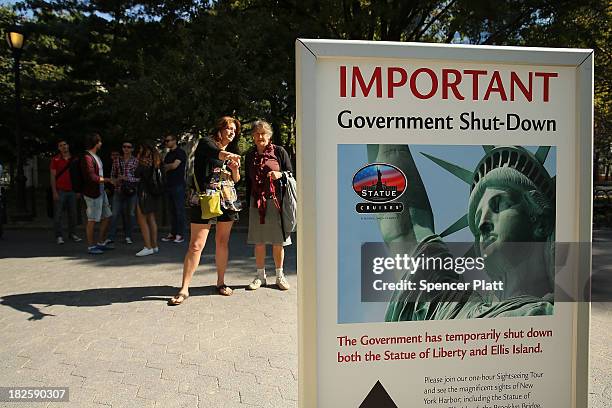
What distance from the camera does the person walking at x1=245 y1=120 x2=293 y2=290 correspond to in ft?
18.0

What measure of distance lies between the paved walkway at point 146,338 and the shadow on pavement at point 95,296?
11 millimetres

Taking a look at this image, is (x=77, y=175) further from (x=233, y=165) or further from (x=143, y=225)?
(x=233, y=165)

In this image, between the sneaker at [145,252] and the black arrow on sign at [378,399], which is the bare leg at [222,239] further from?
the black arrow on sign at [378,399]

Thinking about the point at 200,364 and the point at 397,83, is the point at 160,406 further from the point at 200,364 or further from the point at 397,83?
the point at 397,83

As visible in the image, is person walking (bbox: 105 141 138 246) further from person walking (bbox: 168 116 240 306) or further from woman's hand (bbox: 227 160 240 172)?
woman's hand (bbox: 227 160 240 172)

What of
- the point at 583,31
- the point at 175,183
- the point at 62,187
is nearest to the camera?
the point at 62,187

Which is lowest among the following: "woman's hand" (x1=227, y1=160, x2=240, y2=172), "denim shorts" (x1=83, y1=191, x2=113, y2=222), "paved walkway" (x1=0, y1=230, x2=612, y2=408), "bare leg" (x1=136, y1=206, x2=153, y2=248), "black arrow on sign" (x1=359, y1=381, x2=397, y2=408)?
"paved walkway" (x1=0, y1=230, x2=612, y2=408)

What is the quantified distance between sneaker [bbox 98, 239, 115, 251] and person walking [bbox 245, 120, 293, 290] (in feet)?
12.2

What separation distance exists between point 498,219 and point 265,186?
3.79m

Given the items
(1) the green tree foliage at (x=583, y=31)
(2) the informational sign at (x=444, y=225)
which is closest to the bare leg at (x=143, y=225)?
(2) the informational sign at (x=444, y=225)

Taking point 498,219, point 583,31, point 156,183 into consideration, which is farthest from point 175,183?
→ point 583,31

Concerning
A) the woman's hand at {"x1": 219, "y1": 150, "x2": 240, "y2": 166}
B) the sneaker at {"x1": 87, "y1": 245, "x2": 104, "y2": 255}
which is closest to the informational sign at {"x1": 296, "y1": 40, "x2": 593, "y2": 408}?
the woman's hand at {"x1": 219, "y1": 150, "x2": 240, "y2": 166}

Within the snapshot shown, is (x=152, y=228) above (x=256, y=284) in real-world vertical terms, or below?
above

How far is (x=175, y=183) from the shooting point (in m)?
9.37
